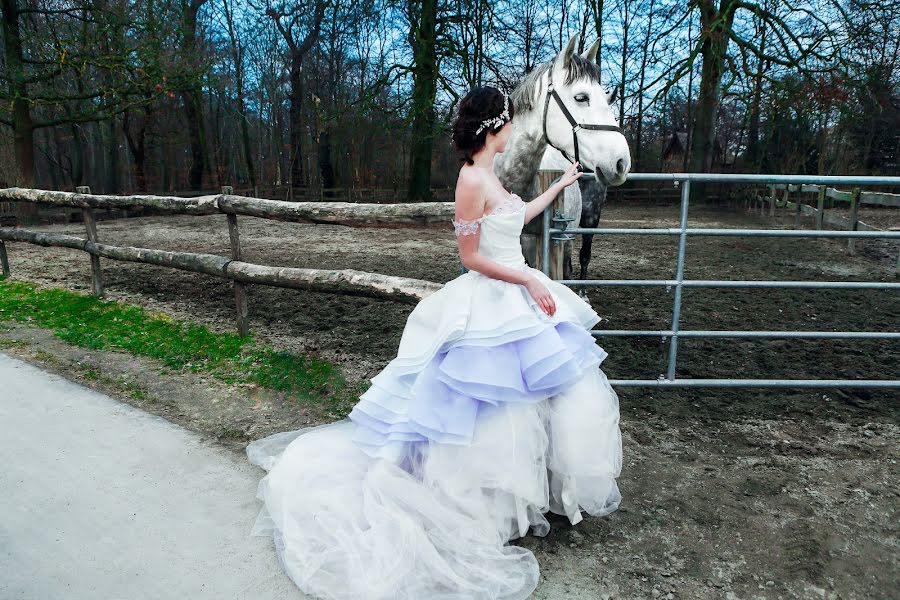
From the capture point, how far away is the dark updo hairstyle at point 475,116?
6.99ft

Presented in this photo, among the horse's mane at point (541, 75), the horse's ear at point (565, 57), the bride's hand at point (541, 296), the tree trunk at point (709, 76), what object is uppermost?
the tree trunk at point (709, 76)

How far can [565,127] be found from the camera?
311 centimetres

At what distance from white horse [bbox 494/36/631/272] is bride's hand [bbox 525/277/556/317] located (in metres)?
1.05

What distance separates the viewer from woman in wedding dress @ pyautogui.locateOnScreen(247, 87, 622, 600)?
189 centimetres

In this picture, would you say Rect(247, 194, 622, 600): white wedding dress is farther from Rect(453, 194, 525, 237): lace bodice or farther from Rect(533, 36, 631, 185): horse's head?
Rect(533, 36, 631, 185): horse's head

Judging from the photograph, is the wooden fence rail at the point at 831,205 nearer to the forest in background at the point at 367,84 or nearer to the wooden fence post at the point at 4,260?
the forest in background at the point at 367,84

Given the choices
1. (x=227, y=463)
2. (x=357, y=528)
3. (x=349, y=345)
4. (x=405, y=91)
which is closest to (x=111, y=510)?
(x=227, y=463)

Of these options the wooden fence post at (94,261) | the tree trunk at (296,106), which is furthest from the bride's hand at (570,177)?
the tree trunk at (296,106)

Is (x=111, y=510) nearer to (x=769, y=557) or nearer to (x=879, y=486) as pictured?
(x=769, y=557)

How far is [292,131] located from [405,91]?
5431 mm

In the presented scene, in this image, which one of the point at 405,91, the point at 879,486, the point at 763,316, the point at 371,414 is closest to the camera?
the point at 371,414

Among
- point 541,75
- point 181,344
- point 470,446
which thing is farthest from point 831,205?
point 470,446

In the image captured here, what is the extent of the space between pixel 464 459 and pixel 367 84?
22365mm

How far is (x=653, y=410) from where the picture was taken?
3.36 m
